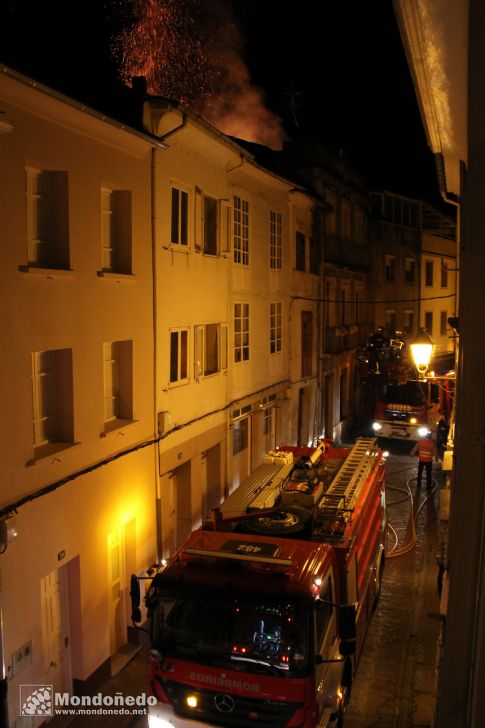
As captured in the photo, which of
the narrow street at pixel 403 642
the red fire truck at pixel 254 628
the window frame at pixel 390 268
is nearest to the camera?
the red fire truck at pixel 254 628

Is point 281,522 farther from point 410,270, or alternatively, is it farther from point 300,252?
point 410,270

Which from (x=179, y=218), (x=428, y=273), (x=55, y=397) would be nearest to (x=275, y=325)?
(x=179, y=218)

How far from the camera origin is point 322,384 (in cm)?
2652

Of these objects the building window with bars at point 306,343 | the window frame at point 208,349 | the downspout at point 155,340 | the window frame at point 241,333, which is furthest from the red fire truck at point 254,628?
the building window with bars at point 306,343

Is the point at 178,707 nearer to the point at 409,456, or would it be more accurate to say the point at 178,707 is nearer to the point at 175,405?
the point at 175,405

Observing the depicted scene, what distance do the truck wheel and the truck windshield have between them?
1760 mm

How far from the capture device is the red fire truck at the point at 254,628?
282 inches

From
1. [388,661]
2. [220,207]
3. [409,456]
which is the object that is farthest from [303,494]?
[409,456]

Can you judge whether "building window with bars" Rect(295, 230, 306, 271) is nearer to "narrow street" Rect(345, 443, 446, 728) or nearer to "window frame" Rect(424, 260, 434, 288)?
"narrow street" Rect(345, 443, 446, 728)

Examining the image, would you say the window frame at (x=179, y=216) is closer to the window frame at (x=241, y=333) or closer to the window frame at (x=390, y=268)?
the window frame at (x=241, y=333)

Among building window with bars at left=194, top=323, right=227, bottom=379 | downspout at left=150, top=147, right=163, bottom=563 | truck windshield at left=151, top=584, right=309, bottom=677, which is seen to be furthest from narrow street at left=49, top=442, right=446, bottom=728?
building window with bars at left=194, top=323, right=227, bottom=379

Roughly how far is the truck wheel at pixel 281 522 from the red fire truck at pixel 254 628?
0.06ft

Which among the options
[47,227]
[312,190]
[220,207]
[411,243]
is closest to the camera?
[47,227]

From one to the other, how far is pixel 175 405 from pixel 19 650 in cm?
616
